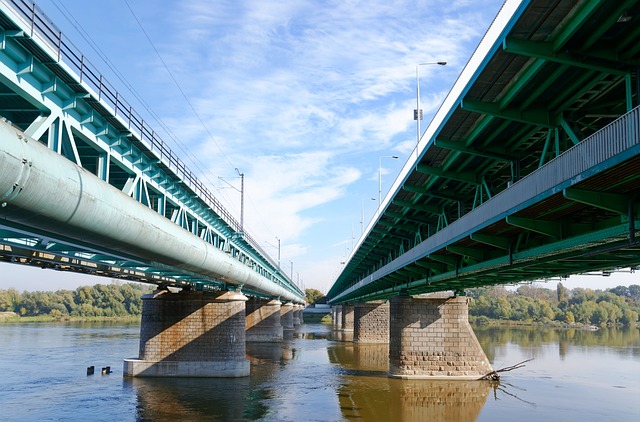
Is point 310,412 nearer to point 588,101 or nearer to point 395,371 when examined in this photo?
point 395,371

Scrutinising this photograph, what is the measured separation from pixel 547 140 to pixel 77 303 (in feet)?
541

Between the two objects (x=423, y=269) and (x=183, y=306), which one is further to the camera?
(x=183, y=306)

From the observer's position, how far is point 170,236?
20469mm

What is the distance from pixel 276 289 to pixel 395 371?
2814cm

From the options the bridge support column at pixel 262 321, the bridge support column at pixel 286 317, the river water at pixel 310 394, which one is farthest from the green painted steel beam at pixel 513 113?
the bridge support column at pixel 286 317

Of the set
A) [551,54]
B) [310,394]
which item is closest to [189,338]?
[310,394]

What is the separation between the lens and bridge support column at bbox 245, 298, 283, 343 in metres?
82.0

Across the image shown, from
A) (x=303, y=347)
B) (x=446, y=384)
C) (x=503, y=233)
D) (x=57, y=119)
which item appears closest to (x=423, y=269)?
(x=446, y=384)

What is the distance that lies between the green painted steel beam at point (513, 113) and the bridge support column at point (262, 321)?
226 feet

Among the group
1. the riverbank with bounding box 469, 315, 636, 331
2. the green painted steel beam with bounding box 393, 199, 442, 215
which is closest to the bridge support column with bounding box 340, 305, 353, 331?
the riverbank with bounding box 469, 315, 636, 331

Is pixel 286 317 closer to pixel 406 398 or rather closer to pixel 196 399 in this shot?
pixel 406 398

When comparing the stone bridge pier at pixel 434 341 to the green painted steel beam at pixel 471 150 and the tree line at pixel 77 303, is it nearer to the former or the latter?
the green painted steel beam at pixel 471 150

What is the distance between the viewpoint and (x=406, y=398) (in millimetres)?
31875

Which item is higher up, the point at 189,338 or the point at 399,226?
the point at 399,226
